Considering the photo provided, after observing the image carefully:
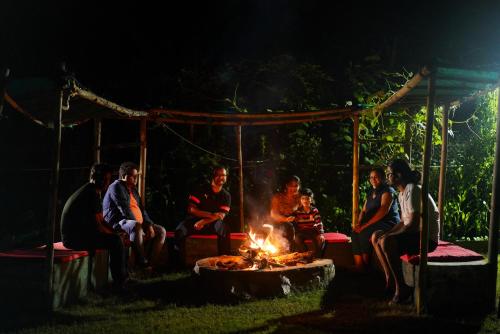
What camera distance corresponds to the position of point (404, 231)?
6.74m

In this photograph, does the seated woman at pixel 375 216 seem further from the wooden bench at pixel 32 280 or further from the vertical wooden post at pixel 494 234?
the wooden bench at pixel 32 280

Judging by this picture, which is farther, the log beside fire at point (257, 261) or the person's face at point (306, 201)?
the person's face at point (306, 201)

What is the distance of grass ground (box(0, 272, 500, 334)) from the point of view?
561cm

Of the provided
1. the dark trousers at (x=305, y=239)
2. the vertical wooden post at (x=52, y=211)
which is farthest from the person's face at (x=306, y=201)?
the vertical wooden post at (x=52, y=211)

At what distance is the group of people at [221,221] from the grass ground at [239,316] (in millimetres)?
571

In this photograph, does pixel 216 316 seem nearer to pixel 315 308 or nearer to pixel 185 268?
pixel 315 308

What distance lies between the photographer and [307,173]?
1138 cm

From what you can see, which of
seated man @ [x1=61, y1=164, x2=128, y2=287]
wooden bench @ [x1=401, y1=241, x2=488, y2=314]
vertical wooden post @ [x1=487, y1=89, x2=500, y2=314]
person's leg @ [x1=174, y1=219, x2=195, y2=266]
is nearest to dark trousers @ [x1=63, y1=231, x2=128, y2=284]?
seated man @ [x1=61, y1=164, x2=128, y2=287]

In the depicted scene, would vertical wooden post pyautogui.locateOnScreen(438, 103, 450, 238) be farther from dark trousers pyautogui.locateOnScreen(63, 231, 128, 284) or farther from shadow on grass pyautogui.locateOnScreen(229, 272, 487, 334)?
dark trousers pyautogui.locateOnScreen(63, 231, 128, 284)

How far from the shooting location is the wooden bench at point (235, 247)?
8.79 meters

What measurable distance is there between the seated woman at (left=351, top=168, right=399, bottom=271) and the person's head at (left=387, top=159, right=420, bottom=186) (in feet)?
3.51

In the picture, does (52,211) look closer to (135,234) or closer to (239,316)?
(135,234)

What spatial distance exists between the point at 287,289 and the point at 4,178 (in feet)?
24.6

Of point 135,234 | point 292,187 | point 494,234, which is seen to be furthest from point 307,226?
point 494,234
